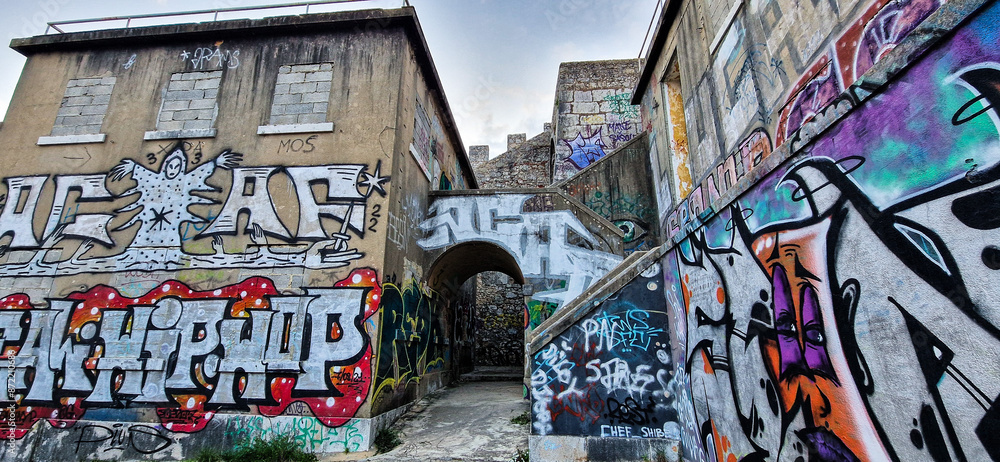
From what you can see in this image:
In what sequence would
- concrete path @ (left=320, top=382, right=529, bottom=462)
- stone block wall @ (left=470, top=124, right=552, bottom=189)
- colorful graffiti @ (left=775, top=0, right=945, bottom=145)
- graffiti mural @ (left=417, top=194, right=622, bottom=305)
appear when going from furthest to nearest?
stone block wall @ (left=470, top=124, right=552, bottom=189)
graffiti mural @ (left=417, top=194, right=622, bottom=305)
concrete path @ (left=320, top=382, right=529, bottom=462)
colorful graffiti @ (left=775, top=0, right=945, bottom=145)

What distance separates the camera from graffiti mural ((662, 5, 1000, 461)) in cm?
188

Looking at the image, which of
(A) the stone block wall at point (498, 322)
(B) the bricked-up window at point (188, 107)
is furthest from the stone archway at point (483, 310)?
(B) the bricked-up window at point (188, 107)

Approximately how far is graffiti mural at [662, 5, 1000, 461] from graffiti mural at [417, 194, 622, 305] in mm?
5292

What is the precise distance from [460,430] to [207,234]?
17.9 feet

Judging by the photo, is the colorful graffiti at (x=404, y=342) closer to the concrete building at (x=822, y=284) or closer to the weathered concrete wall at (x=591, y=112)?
the concrete building at (x=822, y=284)

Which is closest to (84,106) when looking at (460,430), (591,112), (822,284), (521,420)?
(460,430)

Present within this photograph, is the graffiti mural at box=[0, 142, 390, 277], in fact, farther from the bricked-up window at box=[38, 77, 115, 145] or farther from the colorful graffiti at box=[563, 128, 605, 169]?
the colorful graffiti at box=[563, 128, 605, 169]

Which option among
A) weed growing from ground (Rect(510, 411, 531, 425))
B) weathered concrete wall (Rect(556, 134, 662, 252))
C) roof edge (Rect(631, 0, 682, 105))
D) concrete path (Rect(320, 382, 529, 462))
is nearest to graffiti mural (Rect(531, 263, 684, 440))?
concrete path (Rect(320, 382, 529, 462))

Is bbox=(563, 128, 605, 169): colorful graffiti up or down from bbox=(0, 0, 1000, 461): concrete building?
up

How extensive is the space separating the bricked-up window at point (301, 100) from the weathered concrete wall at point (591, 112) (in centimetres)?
901

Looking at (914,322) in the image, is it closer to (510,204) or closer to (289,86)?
(510,204)

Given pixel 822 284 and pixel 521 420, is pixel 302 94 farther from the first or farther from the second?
pixel 822 284

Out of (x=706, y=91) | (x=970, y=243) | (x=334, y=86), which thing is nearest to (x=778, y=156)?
(x=970, y=243)

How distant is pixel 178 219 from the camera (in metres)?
7.36
